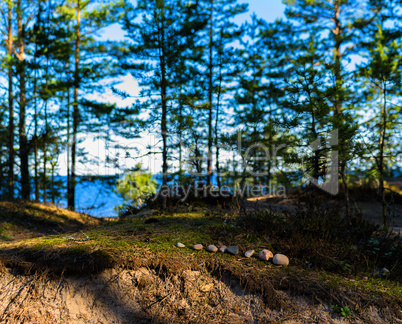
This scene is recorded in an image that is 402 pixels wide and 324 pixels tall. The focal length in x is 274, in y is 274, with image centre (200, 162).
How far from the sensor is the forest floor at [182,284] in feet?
10.7

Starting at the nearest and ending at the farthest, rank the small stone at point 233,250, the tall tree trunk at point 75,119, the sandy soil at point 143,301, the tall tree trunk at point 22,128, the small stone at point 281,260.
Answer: the sandy soil at point 143,301
the small stone at point 281,260
the small stone at point 233,250
the tall tree trunk at point 22,128
the tall tree trunk at point 75,119

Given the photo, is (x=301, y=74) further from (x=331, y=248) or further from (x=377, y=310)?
(x=377, y=310)

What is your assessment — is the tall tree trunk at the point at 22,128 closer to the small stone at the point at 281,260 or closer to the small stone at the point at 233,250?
the small stone at the point at 233,250

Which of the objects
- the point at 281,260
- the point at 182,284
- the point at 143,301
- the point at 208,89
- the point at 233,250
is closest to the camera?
the point at 143,301

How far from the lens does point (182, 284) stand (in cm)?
356

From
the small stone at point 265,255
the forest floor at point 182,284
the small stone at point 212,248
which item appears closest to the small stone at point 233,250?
the forest floor at point 182,284

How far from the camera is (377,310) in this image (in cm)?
335

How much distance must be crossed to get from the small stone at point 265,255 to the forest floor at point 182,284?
6 centimetres

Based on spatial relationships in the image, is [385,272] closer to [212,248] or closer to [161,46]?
[212,248]

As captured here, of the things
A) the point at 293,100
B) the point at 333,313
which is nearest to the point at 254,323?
the point at 333,313

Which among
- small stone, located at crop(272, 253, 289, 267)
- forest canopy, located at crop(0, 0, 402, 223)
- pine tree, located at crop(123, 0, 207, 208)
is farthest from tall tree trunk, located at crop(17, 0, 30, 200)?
small stone, located at crop(272, 253, 289, 267)

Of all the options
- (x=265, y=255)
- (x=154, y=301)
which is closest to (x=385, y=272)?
(x=265, y=255)

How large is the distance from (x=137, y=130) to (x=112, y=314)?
5.85m

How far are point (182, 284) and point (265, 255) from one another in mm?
1323
